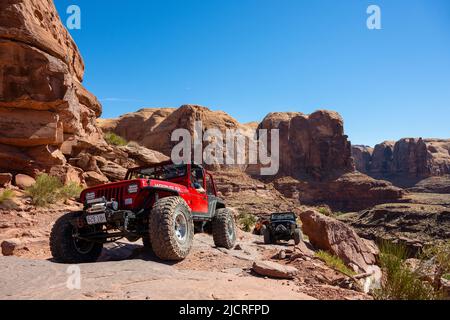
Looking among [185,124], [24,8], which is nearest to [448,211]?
[185,124]

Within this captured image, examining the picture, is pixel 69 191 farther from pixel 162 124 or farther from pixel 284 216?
pixel 162 124

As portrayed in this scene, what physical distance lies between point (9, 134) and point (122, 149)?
26.9 ft

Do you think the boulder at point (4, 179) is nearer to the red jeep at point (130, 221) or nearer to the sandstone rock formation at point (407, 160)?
the red jeep at point (130, 221)

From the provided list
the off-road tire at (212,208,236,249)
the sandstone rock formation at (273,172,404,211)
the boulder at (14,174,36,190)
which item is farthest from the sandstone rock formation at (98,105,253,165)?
the off-road tire at (212,208,236,249)

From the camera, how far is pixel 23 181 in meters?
13.2

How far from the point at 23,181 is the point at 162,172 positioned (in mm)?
7675

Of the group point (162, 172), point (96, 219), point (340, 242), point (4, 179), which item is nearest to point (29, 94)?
point (4, 179)

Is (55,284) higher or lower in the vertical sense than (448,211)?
higher

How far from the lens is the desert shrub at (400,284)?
13.9ft

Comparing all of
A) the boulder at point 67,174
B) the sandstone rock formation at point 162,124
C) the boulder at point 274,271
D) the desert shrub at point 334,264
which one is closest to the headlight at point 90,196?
the boulder at point 274,271

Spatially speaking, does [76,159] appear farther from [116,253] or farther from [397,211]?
[397,211]
